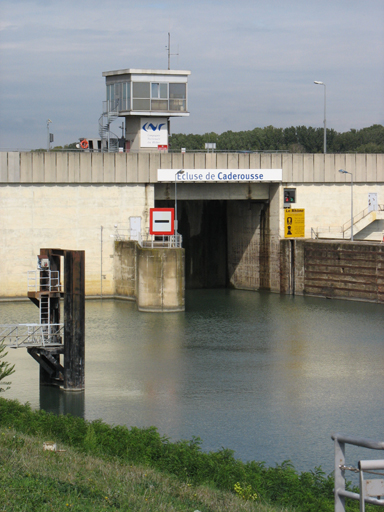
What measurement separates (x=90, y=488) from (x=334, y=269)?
35235 millimetres

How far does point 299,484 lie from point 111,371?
14.3 metres

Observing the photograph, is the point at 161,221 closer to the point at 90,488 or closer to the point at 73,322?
the point at 73,322

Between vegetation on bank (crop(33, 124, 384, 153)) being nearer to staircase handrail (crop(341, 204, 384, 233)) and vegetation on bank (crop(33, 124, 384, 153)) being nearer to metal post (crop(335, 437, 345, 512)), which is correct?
staircase handrail (crop(341, 204, 384, 233))

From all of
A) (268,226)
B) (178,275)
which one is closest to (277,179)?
(268,226)

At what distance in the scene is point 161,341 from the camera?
102ft

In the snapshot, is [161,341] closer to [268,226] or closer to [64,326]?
[64,326]

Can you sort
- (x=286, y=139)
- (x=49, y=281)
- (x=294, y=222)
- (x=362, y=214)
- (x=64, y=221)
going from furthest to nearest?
(x=286, y=139) → (x=362, y=214) → (x=294, y=222) → (x=64, y=221) → (x=49, y=281)

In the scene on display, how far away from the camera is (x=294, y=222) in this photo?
4597 cm

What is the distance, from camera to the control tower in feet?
150

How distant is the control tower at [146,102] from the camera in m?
45.7

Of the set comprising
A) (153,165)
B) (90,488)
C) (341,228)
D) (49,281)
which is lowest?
(90,488)

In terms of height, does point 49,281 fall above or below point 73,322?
above

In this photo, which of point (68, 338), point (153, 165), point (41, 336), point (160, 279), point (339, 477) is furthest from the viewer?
point (153, 165)

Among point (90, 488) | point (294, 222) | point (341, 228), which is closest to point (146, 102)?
point (294, 222)
